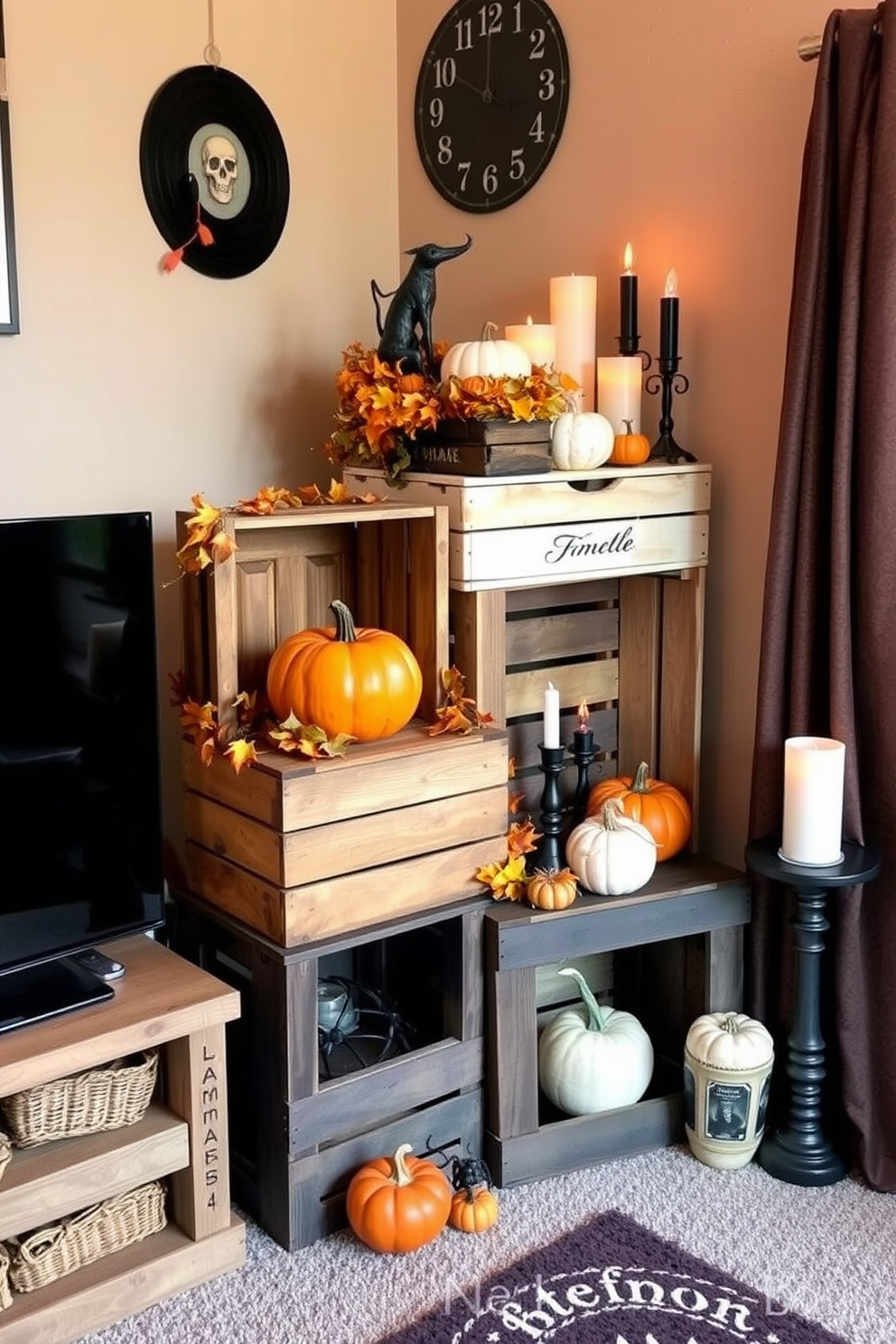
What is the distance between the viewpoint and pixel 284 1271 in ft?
6.61

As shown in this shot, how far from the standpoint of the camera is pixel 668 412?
242 cm

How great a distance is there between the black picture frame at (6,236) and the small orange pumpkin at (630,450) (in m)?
1.03

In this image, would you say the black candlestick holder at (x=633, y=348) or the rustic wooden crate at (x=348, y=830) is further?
the black candlestick holder at (x=633, y=348)

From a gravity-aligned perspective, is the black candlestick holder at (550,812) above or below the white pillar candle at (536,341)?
below

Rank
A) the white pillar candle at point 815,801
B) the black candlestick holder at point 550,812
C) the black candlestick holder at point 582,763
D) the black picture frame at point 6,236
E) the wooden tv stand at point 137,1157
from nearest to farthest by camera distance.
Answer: the wooden tv stand at point 137,1157
the white pillar candle at point 815,801
the black picture frame at point 6,236
the black candlestick holder at point 550,812
the black candlestick holder at point 582,763

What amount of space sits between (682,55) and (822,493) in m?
0.82

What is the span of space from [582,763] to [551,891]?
30 centimetres

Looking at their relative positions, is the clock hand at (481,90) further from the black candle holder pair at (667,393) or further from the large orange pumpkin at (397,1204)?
the large orange pumpkin at (397,1204)

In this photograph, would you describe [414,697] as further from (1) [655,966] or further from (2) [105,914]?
(1) [655,966]

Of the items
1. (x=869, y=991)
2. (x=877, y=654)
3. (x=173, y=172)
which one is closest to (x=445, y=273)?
(x=173, y=172)

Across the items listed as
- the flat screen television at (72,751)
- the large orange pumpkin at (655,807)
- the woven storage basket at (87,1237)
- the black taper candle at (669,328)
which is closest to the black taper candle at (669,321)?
the black taper candle at (669,328)

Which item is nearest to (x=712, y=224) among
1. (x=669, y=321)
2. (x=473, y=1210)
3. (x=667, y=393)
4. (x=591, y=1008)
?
(x=669, y=321)

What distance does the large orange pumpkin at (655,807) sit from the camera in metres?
2.39

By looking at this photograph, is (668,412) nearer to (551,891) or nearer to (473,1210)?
(551,891)
